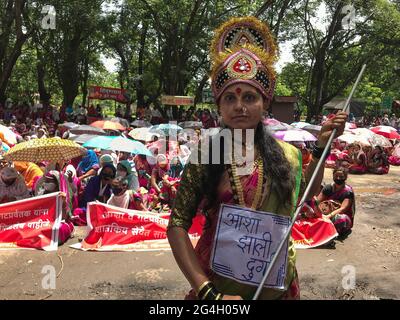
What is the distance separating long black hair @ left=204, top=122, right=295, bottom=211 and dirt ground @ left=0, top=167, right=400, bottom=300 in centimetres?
298

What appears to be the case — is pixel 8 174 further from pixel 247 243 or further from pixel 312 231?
pixel 247 243

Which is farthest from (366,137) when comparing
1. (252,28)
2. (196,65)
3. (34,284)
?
(196,65)

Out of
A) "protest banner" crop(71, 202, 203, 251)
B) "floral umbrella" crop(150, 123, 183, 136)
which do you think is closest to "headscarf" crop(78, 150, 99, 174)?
"protest banner" crop(71, 202, 203, 251)

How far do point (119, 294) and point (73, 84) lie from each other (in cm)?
2390

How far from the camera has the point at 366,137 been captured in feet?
43.3

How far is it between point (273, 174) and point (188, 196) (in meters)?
0.37

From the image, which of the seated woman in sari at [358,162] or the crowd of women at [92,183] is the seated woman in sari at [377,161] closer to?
the seated woman in sari at [358,162]

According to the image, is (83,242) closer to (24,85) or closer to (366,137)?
(366,137)

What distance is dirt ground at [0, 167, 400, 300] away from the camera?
14.8 feet

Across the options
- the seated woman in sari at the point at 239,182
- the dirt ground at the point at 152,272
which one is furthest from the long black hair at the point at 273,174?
the dirt ground at the point at 152,272

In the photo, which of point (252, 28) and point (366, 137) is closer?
point (252, 28)

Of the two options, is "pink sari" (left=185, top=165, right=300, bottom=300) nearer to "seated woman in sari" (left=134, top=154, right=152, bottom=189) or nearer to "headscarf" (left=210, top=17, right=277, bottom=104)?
"headscarf" (left=210, top=17, right=277, bottom=104)

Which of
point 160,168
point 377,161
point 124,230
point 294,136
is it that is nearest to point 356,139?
point 377,161

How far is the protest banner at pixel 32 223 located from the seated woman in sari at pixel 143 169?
3.00 meters
